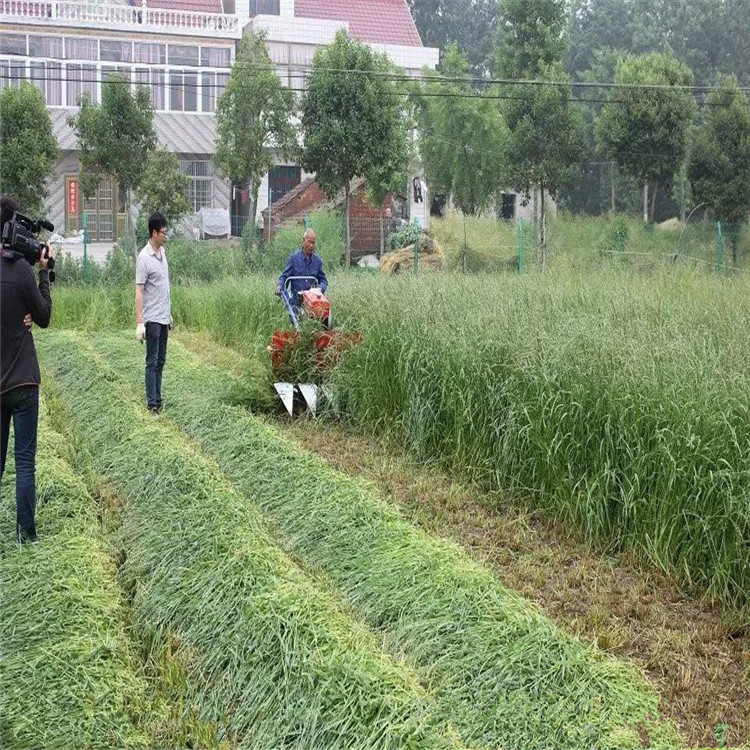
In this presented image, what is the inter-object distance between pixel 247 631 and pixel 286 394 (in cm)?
530

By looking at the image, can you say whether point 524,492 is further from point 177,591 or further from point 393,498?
point 177,591

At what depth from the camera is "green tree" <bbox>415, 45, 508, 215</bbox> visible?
116 feet

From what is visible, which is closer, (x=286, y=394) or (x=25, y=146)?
(x=286, y=394)

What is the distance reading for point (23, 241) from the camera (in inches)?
259

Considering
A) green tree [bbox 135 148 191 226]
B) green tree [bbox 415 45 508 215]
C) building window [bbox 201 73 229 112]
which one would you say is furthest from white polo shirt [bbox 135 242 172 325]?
building window [bbox 201 73 229 112]

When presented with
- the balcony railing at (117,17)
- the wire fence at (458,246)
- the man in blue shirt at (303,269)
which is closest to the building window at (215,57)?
the balcony railing at (117,17)

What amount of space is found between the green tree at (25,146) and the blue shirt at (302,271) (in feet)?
50.8

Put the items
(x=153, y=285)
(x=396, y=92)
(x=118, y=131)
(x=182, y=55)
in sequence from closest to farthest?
(x=153, y=285) → (x=118, y=131) → (x=396, y=92) → (x=182, y=55)

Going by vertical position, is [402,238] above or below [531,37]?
below

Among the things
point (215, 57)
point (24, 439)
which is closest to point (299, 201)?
point (215, 57)

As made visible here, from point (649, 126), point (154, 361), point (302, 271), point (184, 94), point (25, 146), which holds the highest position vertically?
point (184, 94)

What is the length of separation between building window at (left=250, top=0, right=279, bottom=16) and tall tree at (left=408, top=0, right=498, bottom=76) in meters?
24.0

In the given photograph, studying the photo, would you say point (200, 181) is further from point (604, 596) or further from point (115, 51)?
point (604, 596)

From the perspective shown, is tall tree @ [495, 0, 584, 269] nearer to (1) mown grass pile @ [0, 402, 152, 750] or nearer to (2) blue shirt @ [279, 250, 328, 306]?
(2) blue shirt @ [279, 250, 328, 306]
